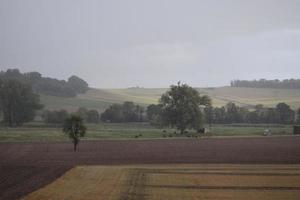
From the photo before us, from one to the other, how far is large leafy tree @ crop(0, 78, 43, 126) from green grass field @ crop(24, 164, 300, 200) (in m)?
88.9

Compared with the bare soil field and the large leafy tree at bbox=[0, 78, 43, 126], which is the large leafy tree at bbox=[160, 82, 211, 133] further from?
the bare soil field

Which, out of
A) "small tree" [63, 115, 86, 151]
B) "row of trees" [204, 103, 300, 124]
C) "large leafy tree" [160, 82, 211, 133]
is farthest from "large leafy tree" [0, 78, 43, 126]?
"small tree" [63, 115, 86, 151]

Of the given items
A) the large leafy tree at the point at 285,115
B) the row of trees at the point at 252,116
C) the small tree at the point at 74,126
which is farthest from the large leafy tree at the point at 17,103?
the small tree at the point at 74,126

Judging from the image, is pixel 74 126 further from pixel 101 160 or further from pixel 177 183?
pixel 177 183

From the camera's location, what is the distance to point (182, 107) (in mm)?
108188

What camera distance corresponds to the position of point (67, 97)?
19912 centimetres

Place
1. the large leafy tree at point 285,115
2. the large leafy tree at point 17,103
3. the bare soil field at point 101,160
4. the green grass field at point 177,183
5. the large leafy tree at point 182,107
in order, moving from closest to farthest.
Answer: the green grass field at point 177,183, the bare soil field at point 101,160, the large leafy tree at point 182,107, the large leafy tree at point 17,103, the large leafy tree at point 285,115

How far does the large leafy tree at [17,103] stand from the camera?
124938 millimetres

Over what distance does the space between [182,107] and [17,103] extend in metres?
44.0

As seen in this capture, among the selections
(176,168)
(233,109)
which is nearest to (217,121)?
(233,109)

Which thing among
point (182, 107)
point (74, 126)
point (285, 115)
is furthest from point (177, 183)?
point (285, 115)

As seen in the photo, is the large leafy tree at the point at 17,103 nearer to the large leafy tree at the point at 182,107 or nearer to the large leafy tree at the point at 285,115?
the large leafy tree at the point at 182,107

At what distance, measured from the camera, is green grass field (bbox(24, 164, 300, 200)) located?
85.2 feet

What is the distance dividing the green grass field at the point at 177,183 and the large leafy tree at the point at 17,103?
88.9 metres
